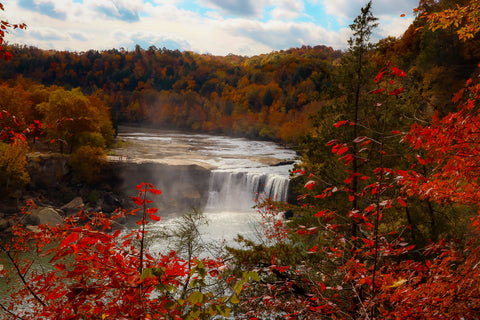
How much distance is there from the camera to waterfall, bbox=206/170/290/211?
29016mm

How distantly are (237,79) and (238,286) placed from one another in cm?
10630

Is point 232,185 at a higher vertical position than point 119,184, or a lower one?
higher

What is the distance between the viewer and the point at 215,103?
293 ft

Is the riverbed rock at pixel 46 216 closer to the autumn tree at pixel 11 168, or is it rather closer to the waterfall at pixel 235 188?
the autumn tree at pixel 11 168

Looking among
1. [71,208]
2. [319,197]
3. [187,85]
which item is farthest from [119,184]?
[187,85]

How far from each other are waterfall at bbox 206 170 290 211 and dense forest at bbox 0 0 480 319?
379 centimetres

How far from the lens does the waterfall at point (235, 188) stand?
95.2 ft

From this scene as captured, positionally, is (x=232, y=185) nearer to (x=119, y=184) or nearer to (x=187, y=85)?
(x=119, y=184)

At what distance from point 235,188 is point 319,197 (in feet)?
80.4

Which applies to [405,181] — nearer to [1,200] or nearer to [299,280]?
[299,280]

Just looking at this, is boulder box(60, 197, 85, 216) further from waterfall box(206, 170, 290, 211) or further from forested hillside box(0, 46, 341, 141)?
forested hillside box(0, 46, 341, 141)

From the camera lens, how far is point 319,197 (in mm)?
5906

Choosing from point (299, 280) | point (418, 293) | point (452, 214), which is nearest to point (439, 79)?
point (452, 214)

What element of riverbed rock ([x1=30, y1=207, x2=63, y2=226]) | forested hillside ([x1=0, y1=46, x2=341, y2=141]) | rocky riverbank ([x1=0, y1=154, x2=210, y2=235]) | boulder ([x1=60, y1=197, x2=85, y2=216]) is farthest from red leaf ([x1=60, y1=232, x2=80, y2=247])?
forested hillside ([x1=0, y1=46, x2=341, y2=141])
